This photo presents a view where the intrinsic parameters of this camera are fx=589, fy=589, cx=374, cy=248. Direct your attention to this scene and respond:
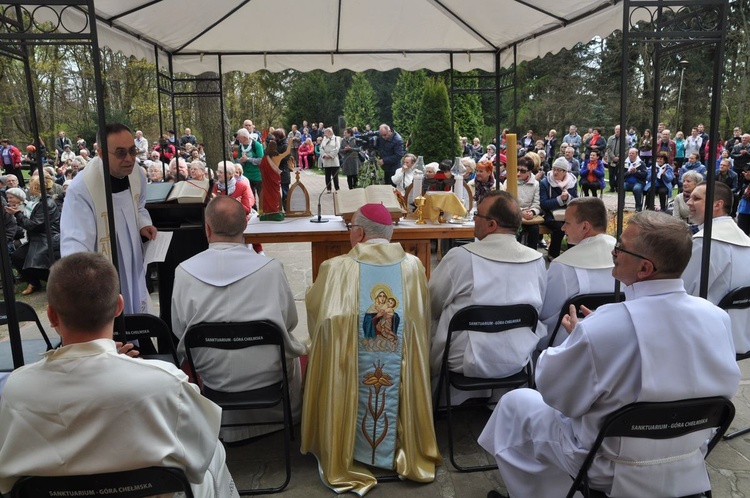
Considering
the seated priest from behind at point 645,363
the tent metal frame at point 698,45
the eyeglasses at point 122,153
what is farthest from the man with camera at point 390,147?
the seated priest from behind at point 645,363

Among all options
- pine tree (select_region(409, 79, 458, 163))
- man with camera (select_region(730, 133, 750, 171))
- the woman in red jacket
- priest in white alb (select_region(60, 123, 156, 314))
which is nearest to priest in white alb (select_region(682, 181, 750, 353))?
priest in white alb (select_region(60, 123, 156, 314))

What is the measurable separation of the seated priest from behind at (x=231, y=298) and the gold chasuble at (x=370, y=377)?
0.24 metres

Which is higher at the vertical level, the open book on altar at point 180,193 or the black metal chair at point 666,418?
the open book on altar at point 180,193

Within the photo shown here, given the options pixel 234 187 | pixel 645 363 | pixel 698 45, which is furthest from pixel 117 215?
pixel 234 187

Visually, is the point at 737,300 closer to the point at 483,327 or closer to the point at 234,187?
the point at 483,327

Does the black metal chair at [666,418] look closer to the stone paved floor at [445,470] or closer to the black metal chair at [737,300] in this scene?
the stone paved floor at [445,470]

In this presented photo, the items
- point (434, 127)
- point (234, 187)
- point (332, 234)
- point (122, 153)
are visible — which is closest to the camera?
point (122, 153)

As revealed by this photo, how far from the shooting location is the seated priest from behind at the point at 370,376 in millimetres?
3033

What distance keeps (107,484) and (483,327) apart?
1933 mm

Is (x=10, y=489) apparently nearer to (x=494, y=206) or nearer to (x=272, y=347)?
(x=272, y=347)

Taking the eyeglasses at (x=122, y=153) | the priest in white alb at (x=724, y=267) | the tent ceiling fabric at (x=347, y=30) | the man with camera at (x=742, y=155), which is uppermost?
the tent ceiling fabric at (x=347, y=30)

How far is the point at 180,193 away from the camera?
4.87 meters

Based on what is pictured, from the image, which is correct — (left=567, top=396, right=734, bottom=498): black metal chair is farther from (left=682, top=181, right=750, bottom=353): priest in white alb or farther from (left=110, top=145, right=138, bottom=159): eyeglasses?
(left=110, top=145, right=138, bottom=159): eyeglasses

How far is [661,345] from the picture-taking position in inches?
76.0
